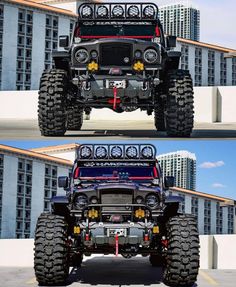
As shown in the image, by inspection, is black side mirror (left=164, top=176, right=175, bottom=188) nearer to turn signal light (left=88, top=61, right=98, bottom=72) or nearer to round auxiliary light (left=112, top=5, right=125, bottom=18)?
turn signal light (left=88, top=61, right=98, bottom=72)

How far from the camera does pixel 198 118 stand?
83.8 feet

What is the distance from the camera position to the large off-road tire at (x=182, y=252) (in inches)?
463

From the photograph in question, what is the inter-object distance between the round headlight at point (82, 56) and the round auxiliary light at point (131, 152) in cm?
204

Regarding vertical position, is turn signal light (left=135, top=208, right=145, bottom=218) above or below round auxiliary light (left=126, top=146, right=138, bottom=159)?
below

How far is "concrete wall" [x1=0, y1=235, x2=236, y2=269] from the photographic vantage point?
919 inches

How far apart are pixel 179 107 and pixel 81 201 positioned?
3.49m

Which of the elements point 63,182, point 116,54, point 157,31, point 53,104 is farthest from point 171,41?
point 63,182

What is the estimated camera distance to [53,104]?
49.0 ft

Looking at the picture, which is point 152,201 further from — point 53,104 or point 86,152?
point 53,104

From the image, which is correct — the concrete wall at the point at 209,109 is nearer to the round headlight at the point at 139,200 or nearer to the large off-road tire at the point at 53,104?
the large off-road tire at the point at 53,104

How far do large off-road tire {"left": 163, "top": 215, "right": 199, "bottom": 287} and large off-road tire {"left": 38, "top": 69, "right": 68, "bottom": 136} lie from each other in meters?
3.94

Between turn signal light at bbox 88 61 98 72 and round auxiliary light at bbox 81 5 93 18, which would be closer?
turn signal light at bbox 88 61 98 72

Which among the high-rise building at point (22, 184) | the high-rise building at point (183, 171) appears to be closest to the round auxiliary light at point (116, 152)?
the high-rise building at point (22, 184)

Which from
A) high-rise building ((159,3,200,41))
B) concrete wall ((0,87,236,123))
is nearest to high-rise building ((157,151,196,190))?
high-rise building ((159,3,200,41))
